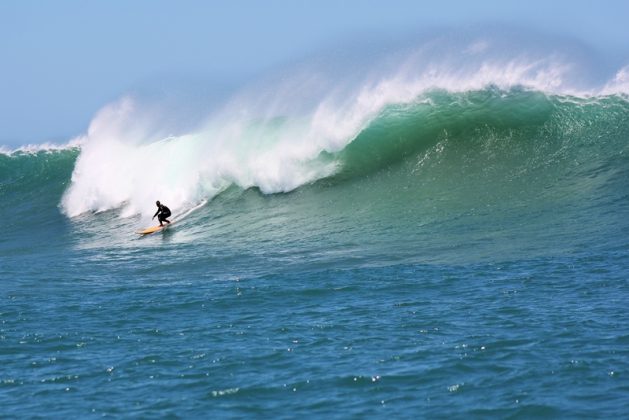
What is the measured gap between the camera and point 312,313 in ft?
42.4

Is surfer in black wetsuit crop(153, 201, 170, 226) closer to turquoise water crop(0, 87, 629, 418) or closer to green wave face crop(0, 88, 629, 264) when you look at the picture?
turquoise water crop(0, 87, 629, 418)

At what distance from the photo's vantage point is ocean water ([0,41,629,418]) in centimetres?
991

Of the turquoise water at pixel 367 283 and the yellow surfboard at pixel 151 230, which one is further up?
the yellow surfboard at pixel 151 230

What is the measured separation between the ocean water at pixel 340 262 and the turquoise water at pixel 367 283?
47 mm

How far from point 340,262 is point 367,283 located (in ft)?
6.05

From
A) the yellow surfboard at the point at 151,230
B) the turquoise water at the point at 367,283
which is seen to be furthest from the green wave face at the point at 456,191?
the yellow surfboard at the point at 151,230

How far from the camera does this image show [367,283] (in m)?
14.5

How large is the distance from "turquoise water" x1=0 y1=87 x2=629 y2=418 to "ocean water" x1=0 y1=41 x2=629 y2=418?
0.05 metres

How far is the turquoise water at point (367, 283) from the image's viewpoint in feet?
32.2

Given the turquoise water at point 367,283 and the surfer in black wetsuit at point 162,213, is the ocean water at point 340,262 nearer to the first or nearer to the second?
the turquoise water at point 367,283

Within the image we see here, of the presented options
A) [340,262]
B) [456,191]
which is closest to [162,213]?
[456,191]

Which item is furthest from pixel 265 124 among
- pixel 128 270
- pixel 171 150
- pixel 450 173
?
pixel 128 270

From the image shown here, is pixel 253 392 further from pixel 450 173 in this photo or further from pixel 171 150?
pixel 171 150

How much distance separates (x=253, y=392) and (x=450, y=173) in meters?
13.8
